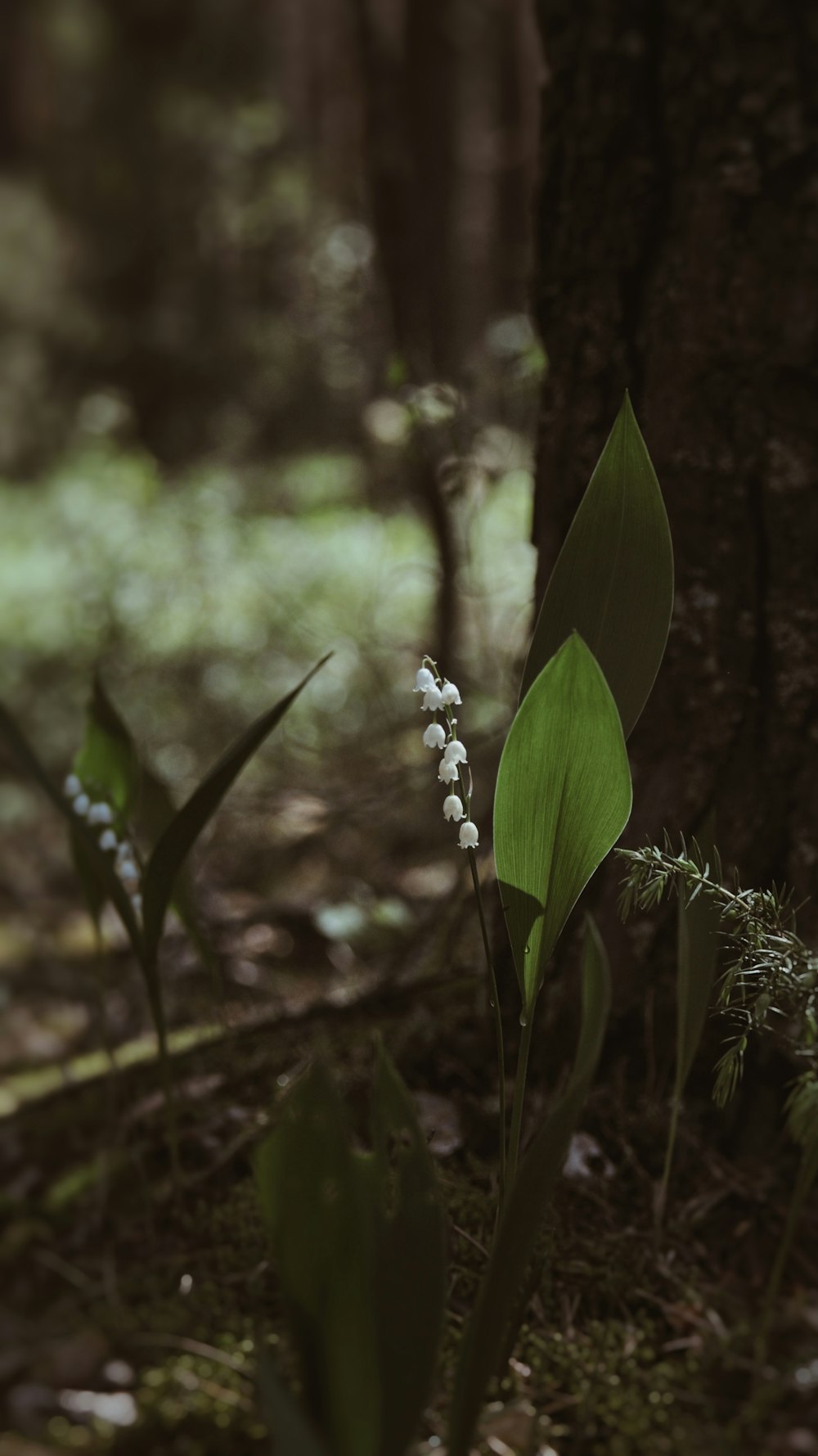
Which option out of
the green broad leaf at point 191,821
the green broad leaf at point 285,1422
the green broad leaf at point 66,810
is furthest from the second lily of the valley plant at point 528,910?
the green broad leaf at point 66,810

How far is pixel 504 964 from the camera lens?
4.30 ft

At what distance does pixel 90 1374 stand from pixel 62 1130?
0.51 meters

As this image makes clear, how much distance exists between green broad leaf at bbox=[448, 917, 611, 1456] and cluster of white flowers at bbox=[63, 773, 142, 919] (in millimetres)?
544

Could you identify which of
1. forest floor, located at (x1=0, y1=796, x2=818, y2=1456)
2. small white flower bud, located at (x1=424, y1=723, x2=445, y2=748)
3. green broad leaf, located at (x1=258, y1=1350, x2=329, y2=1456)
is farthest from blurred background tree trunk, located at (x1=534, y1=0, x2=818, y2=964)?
green broad leaf, located at (x1=258, y1=1350, x2=329, y2=1456)

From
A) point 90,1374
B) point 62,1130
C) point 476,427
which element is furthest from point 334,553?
point 90,1374

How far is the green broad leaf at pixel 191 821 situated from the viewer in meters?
0.78

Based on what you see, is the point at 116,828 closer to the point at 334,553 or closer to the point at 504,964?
the point at 504,964

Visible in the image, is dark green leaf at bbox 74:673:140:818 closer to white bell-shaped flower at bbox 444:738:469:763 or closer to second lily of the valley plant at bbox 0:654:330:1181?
second lily of the valley plant at bbox 0:654:330:1181

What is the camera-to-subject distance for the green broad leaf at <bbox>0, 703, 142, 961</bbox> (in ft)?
2.65

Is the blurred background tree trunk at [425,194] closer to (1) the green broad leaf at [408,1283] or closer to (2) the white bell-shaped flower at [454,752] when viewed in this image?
(2) the white bell-shaped flower at [454,752]

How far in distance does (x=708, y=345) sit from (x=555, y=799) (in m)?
0.68

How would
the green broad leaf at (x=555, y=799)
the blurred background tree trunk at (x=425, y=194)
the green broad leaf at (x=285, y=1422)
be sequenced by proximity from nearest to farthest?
the green broad leaf at (x=285, y=1422) → the green broad leaf at (x=555, y=799) → the blurred background tree trunk at (x=425, y=194)

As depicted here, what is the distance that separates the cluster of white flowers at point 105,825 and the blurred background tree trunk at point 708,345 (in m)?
0.59

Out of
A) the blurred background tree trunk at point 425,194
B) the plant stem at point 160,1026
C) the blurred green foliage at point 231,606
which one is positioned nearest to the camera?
the plant stem at point 160,1026
